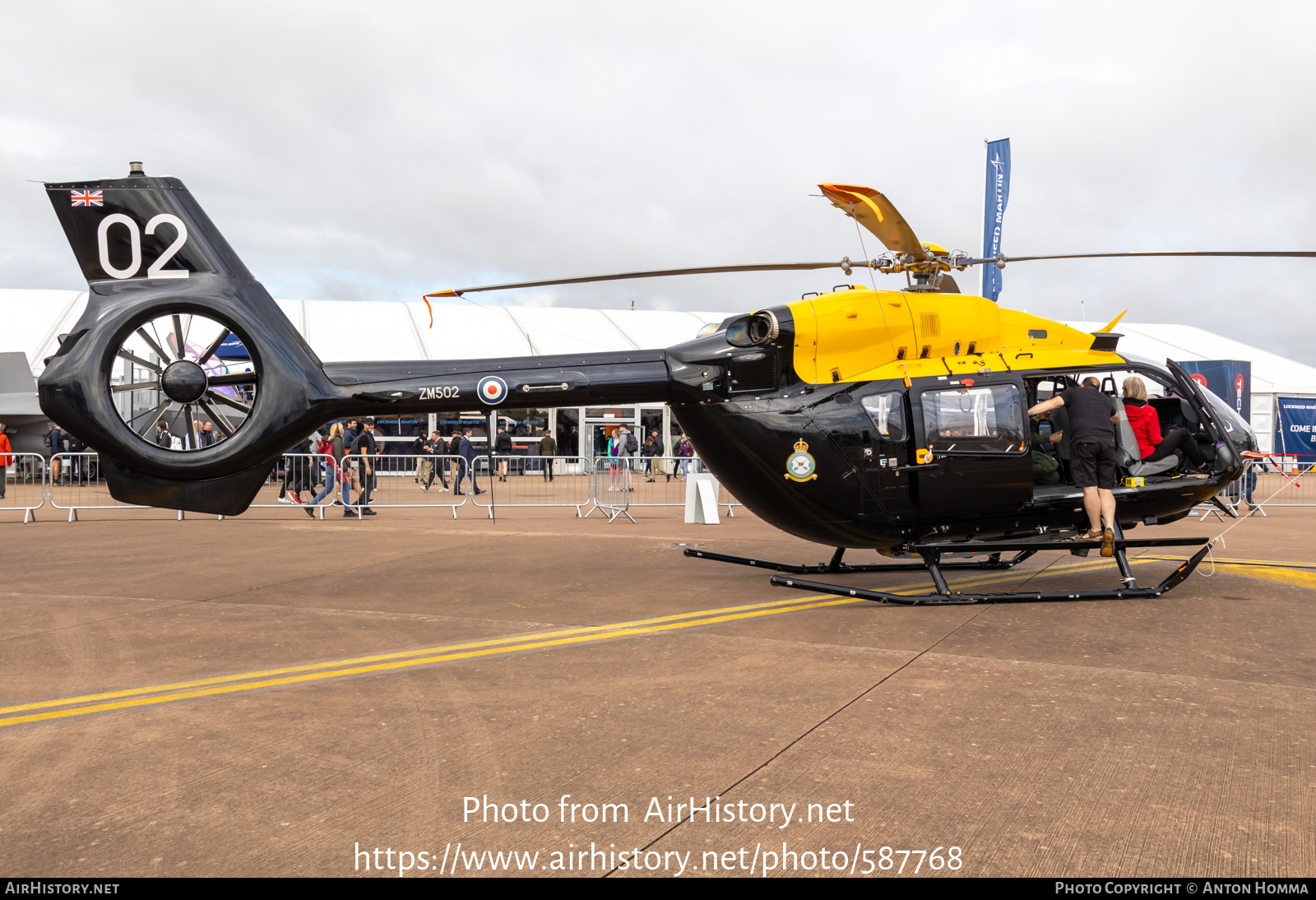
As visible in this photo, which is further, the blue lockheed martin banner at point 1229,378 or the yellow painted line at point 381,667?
the blue lockheed martin banner at point 1229,378

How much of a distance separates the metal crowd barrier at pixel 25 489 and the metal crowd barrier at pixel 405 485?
17.5 feet

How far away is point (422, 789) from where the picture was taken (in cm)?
370

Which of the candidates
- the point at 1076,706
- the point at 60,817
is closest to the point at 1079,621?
the point at 1076,706

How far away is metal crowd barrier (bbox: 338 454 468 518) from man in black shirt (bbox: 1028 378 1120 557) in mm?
11189

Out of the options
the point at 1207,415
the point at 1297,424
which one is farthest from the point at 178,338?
the point at 1297,424

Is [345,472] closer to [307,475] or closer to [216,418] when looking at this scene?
[307,475]

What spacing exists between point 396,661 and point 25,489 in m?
14.8

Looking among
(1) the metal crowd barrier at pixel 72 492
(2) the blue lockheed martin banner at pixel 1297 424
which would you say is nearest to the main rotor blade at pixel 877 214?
(1) the metal crowd barrier at pixel 72 492

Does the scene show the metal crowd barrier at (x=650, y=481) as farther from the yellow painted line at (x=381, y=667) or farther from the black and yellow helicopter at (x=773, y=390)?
the yellow painted line at (x=381, y=667)

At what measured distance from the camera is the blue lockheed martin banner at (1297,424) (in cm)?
2969

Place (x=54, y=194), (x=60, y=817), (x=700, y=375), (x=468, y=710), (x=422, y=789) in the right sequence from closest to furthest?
(x=60, y=817), (x=422, y=789), (x=468, y=710), (x=54, y=194), (x=700, y=375)

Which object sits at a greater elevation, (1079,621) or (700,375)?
(700,375)
